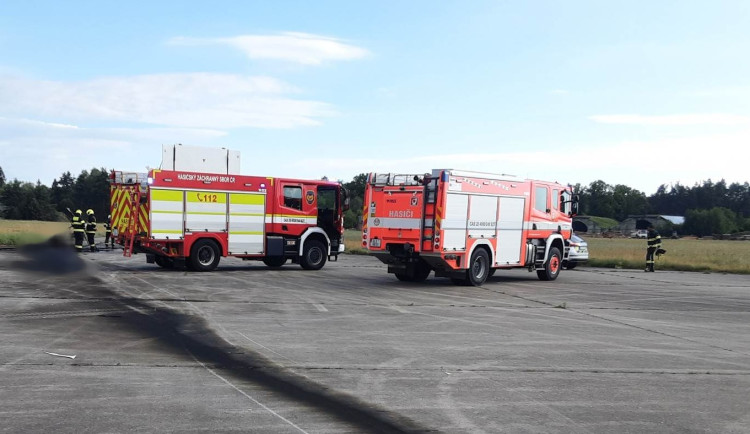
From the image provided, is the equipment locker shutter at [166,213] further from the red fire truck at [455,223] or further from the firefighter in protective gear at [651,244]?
the firefighter in protective gear at [651,244]

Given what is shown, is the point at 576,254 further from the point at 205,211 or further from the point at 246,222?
the point at 205,211

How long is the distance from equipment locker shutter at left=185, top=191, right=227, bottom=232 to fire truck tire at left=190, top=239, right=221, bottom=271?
40 centimetres

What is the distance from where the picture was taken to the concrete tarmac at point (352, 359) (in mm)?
6367

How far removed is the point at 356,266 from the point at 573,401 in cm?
2004

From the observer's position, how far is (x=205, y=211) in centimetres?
2120

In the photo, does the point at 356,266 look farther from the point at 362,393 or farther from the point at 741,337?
the point at 362,393

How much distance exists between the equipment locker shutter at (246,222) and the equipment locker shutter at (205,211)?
0.27 metres

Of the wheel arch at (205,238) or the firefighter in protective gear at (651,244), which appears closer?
the wheel arch at (205,238)

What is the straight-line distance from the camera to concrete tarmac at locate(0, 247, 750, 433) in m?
6.37

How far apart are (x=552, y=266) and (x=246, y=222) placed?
9087mm

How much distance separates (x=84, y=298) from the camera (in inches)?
560

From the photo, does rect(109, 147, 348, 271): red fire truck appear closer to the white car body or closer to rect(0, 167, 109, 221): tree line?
rect(0, 167, 109, 221): tree line

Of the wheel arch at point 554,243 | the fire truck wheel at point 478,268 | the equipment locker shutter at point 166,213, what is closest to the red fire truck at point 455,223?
the fire truck wheel at point 478,268

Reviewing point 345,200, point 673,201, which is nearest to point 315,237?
point 345,200
